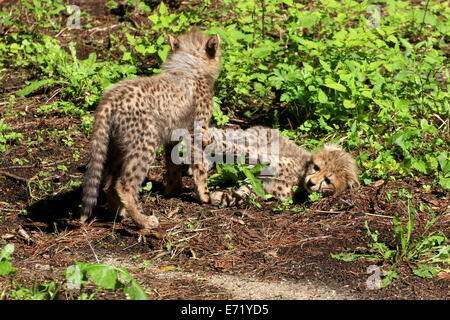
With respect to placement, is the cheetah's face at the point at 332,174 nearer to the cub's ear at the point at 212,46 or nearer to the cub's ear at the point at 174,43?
the cub's ear at the point at 212,46

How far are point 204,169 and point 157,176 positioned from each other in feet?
2.50

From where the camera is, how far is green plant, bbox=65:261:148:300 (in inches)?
195

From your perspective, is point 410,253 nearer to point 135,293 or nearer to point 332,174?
point 332,174

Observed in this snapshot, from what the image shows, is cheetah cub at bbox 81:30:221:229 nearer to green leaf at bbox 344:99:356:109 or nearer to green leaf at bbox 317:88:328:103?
green leaf at bbox 317:88:328:103

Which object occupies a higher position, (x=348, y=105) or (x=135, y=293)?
(x=348, y=105)

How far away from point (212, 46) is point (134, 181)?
191 centimetres

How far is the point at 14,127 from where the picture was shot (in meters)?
8.97

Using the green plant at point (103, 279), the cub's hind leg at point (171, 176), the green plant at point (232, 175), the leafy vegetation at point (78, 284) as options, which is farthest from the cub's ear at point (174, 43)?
the green plant at point (103, 279)

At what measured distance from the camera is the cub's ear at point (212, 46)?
7910mm

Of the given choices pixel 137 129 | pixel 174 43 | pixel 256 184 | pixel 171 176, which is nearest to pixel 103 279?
pixel 137 129

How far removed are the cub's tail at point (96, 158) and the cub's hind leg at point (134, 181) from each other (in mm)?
236

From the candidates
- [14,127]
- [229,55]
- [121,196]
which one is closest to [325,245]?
[121,196]

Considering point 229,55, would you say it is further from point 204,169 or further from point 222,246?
point 222,246

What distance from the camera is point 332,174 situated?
756 cm
